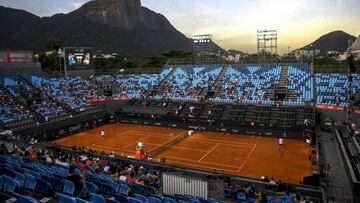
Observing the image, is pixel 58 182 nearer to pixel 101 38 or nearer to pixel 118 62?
pixel 118 62

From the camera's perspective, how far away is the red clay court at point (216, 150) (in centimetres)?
2712

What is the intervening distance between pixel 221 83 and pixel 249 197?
38572 mm

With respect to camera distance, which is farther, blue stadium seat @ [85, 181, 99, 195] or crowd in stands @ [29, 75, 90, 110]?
crowd in stands @ [29, 75, 90, 110]

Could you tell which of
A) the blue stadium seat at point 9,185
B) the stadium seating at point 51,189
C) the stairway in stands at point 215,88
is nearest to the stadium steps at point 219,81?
the stairway in stands at point 215,88

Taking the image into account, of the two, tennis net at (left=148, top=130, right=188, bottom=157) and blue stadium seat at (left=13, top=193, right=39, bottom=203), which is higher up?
blue stadium seat at (left=13, top=193, right=39, bottom=203)

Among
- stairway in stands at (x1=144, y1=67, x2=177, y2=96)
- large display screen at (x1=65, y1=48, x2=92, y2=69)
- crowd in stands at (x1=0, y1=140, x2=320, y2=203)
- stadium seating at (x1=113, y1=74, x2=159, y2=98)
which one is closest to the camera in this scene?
crowd in stands at (x1=0, y1=140, x2=320, y2=203)

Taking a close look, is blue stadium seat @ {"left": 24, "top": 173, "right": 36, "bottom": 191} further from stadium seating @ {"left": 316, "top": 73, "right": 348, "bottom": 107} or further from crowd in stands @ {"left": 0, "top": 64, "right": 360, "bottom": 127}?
stadium seating @ {"left": 316, "top": 73, "right": 348, "bottom": 107}

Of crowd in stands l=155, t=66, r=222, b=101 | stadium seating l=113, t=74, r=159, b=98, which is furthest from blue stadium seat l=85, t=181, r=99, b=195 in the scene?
stadium seating l=113, t=74, r=159, b=98

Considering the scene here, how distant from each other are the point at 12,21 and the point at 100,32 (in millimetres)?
40131

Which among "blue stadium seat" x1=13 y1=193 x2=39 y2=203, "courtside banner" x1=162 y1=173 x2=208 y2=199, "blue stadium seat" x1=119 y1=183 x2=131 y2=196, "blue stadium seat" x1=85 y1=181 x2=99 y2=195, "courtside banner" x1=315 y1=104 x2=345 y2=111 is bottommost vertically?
"courtside banner" x1=162 y1=173 x2=208 y2=199

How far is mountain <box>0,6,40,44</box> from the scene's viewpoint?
12916 centimetres

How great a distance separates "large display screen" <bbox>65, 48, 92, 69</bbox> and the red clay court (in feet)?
57.6

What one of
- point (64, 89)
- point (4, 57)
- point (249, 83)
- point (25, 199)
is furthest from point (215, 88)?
point (25, 199)

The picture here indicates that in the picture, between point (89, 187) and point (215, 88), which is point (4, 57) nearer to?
point (215, 88)
